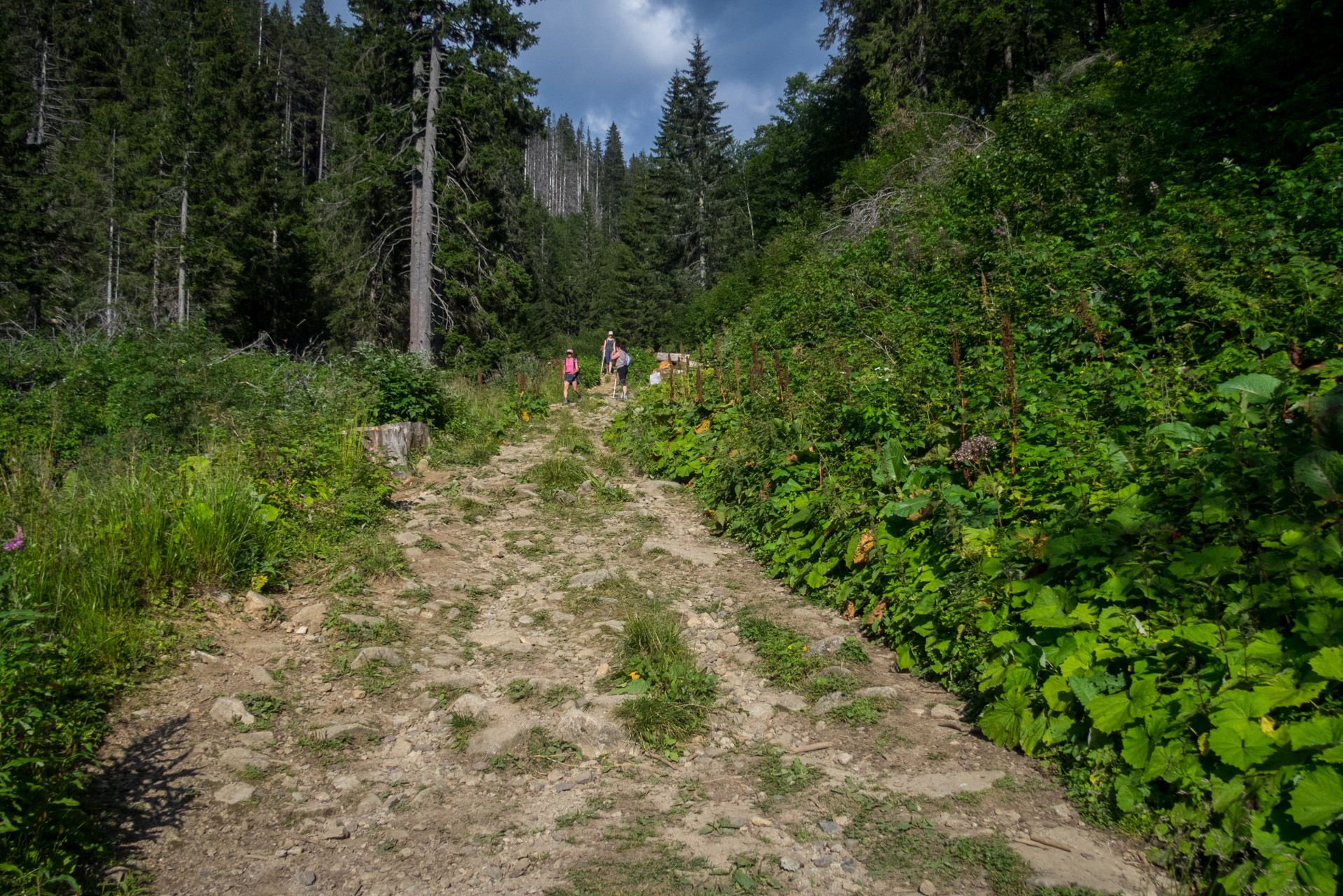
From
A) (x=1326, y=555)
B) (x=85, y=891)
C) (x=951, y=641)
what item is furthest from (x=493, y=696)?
(x=1326, y=555)

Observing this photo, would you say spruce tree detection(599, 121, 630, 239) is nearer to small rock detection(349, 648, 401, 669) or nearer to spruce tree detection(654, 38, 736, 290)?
spruce tree detection(654, 38, 736, 290)

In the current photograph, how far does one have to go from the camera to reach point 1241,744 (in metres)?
2.16

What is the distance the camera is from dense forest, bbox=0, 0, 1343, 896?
2.48m

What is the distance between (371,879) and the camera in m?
2.47

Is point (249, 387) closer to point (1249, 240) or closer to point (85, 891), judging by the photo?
point (85, 891)

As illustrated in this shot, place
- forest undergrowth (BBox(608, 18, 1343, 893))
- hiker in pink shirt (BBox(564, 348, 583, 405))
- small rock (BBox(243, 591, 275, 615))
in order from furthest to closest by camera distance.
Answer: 1. hiker in pink shirt (BBox(564, 348, 583, 405))
2. small rock (BBox(243, 591, 275, 615))
3. forest undergrowth (BBox(608, 18, 1343, 893))

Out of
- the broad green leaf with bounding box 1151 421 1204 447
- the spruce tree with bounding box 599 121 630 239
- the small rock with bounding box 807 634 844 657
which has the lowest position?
the small rock with bounding box 807 634 844 657

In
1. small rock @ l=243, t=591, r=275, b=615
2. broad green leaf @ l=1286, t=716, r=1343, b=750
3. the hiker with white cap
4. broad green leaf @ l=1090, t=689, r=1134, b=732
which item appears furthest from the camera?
the hiker with white cap

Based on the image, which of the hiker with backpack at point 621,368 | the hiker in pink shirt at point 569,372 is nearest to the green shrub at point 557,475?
the hiker in pink shirt at point 569,372

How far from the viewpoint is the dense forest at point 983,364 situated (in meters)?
2.48

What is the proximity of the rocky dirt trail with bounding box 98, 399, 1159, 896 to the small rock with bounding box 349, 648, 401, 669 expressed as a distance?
2 centimetres

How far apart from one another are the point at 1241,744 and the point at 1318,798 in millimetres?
249

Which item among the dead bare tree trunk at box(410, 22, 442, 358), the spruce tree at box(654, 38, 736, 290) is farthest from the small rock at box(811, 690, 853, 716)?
the spruce tree at box(654, 38, 736, 290)

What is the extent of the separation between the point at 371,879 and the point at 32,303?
26.6 meters
